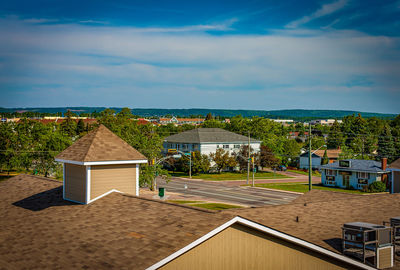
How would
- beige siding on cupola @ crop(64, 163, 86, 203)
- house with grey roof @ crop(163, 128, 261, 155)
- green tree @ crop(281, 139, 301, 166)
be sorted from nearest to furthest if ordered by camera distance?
beige siding on cupola @ crop(64, 163, 86, 203) < house with grey roof @ crop(163, 128, 261, 155) < green tree @ crop(281, 139, 301, 166)

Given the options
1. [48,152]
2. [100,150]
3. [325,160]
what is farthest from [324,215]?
[325,160]

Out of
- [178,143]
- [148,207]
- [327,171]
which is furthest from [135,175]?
[178,143]

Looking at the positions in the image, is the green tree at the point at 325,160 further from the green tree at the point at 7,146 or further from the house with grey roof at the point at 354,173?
the green tree at the point at 7,146

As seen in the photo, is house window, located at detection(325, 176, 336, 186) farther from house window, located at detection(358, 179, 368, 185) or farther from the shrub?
the shrub


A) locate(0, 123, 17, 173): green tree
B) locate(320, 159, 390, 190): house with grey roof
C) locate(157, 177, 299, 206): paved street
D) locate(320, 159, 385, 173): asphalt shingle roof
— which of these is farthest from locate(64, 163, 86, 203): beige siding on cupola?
locate(320, 159, 385, 173): asphalt shingle roof

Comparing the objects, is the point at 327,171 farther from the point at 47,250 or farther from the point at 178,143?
the point at 47,250

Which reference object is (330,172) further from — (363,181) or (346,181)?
(363,181)

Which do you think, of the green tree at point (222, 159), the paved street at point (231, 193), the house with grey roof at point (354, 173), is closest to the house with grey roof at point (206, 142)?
the green tree at point (222, 159)
